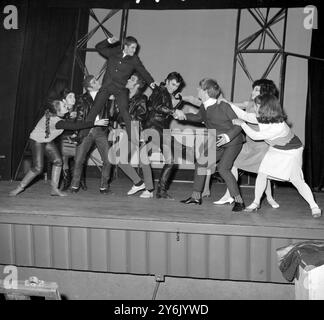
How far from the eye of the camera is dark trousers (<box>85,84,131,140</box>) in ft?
13.7

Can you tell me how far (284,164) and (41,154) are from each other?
7.15 ft

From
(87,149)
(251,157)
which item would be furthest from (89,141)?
(251,157)

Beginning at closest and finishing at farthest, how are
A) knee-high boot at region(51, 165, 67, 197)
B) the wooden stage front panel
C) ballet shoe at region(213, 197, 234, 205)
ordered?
1. the wooden stage front panel
2. ballet shoe at region(213, 197, 234, 205)
3. knee-high boot at region(51, 165, 67, 197)

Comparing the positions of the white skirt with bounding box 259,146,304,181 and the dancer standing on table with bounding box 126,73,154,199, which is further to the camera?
the dancer standing on table with bounding box 126,73,154,199

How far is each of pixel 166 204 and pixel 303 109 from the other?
110 inches

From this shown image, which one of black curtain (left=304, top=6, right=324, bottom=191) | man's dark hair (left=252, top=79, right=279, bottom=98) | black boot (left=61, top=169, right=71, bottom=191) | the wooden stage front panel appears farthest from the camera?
black curtain (left=304, top=6, right=324, bottom=191)

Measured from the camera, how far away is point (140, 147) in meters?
4.21

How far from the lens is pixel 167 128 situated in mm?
4184

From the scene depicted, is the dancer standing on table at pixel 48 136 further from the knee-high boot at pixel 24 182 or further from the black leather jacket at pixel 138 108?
the black leather jacket at pixel 138 108

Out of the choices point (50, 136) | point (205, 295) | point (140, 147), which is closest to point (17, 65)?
point (50, 136)

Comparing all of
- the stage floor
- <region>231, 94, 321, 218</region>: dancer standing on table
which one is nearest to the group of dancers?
<region>231, 94, 321, 218</region>: dancer standing on table

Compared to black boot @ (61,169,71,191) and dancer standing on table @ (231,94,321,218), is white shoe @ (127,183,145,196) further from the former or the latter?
dancer standing on table @ (231,94,321,218)

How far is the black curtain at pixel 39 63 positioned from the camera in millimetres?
5305

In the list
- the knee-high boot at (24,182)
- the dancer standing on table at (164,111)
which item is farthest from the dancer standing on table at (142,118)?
the knee-high boot at (24,182)
